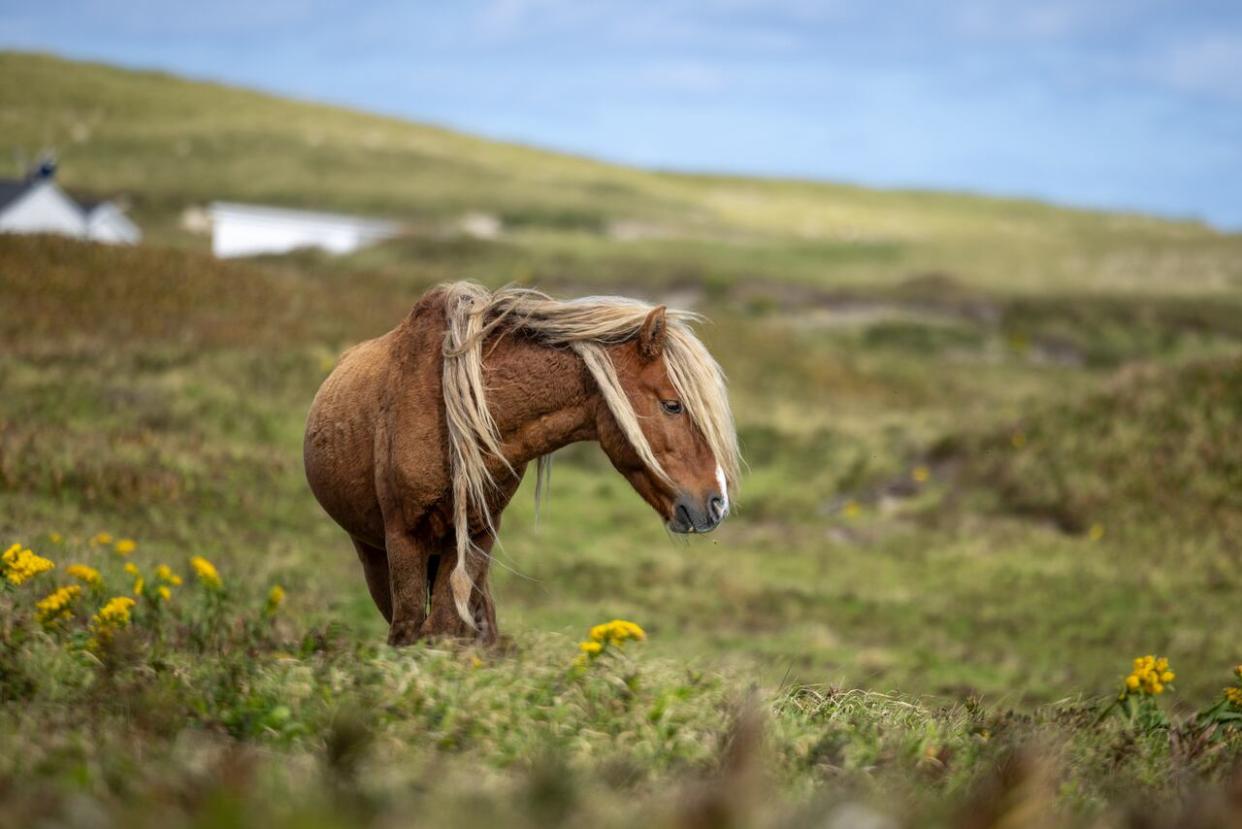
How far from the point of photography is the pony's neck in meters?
7.02

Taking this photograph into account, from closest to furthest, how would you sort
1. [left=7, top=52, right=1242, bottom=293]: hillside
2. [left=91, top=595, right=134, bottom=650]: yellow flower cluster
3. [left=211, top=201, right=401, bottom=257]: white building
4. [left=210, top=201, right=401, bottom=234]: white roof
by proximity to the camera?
[left=91, top=595, right=134, bottom=650]: yellow flower cluster → [left=211, top=201, right=401, bottom=257]: white building → [left=210, top=201, right=401, bottom=234]: white roof → [left=7, top=52, right=1242, bottom=293]: hillside

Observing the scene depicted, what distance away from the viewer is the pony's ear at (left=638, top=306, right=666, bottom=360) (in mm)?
6762

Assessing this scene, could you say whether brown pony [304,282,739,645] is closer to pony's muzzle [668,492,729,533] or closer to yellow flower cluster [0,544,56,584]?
pony's muzzle [668,492,729,533]

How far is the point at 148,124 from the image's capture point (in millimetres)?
94688

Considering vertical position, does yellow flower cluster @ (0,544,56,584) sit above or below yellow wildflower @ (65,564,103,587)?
above

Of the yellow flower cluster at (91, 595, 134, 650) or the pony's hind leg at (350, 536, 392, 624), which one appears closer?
the yellow flower cluster at (91, 595, 134, 650)

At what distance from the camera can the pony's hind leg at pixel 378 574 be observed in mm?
8164

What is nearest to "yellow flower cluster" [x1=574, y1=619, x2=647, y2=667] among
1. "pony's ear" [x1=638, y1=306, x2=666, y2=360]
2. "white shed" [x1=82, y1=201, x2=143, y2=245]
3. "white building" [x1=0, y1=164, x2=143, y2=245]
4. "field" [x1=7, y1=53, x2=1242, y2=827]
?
"field" [x1=7, y1=53, x2=1242, y2=827]

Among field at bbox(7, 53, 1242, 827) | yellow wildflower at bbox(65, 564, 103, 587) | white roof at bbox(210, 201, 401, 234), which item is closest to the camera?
field at bbox(7, 53, 1242, 827)

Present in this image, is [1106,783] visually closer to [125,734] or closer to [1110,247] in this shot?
[125,734]

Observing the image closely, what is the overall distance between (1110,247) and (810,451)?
62.3 m

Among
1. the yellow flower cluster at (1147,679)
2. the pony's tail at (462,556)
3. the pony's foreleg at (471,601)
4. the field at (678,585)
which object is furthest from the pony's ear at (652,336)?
the yellow flower cluster at (1147,679)

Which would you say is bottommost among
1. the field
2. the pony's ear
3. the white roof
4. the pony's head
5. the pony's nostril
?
the field

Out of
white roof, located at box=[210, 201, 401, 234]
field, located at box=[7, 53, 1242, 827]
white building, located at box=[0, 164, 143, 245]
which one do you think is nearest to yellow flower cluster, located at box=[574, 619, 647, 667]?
field, located at box=[7, 53, 1242, 827]
